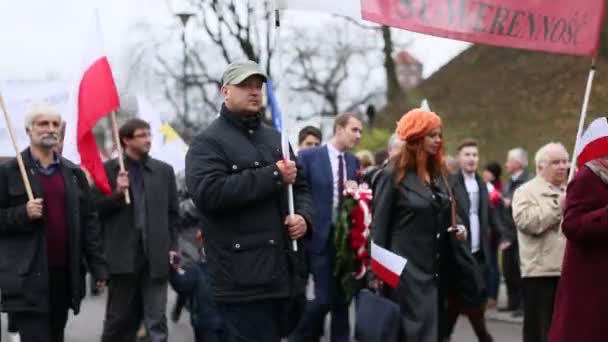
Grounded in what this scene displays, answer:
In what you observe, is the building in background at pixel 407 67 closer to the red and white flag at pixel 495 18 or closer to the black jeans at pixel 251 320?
the red and white flag at pixel 495 18

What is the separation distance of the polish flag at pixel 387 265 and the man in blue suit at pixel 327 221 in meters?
2.01

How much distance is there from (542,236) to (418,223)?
142cm

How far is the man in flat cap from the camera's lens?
17.5 ft

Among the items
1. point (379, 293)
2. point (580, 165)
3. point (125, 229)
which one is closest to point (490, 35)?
point (580, 165)

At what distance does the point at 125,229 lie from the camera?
26.9 feet

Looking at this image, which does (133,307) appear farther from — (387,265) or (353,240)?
(387,265)

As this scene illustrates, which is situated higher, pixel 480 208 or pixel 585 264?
pixel 585 264

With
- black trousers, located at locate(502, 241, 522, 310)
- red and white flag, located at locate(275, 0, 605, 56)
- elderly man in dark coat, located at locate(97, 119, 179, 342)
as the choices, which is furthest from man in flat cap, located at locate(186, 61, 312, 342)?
black trousers, located at locate(502, 241, 522, 310)

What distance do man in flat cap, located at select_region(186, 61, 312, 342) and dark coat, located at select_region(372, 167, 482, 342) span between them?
122cm

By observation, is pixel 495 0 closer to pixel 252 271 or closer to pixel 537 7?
pixel 537 7

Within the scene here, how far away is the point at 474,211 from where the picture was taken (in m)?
10.2

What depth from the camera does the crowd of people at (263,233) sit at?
541 cm

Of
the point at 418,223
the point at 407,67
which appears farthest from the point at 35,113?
the point at 407,67

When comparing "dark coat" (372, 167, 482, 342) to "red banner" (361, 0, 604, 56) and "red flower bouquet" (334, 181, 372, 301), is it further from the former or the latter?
"red flower bouquet" (334, 181, 372, 301)
